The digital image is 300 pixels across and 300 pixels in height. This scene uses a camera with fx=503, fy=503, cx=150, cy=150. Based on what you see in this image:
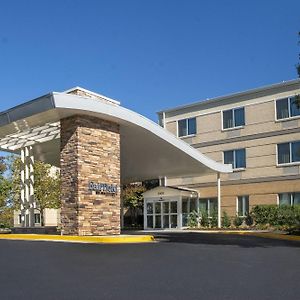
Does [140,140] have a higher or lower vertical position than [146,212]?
higher

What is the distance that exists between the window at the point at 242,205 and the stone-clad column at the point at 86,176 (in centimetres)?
1740

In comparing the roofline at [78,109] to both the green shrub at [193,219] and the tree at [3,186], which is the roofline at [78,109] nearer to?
the green shrub at [193,219]

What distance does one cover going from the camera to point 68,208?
19000mm

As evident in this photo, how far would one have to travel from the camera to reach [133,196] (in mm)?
41969

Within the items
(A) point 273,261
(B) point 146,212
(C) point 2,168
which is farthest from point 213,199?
(A) point 273,261

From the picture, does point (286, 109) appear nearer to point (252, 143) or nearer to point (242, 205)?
point (252, 143)

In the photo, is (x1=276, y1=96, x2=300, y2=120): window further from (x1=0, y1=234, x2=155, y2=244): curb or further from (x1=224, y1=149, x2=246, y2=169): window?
(x1=0, y1=234, x2=155, y2=244): curb

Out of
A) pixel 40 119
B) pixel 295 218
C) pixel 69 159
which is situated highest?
pixel 40 119

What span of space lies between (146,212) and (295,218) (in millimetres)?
11592

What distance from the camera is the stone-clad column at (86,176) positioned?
1878 cm

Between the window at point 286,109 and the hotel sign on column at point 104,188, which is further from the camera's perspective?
the window at point 286,109

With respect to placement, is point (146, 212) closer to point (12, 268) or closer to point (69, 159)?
point (69, 159)

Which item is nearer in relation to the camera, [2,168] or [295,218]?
[295,218]

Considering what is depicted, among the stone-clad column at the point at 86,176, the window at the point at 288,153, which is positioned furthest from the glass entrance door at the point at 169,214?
the stone-clad column at the point at 86,176
